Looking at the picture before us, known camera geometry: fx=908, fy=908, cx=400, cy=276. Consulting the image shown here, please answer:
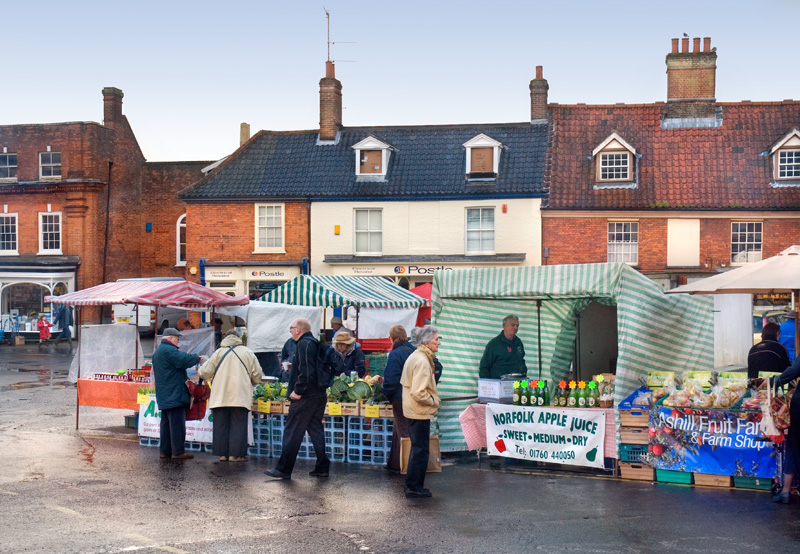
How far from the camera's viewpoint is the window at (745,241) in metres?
31.3

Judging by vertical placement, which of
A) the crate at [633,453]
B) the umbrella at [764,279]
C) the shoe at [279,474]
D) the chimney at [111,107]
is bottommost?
the shoe at [279,474]

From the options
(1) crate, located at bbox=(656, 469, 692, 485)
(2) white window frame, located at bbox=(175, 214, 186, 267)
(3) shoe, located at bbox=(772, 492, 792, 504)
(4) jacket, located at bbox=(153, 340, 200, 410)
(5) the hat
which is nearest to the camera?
(3) shoe, located at bbox=(772, 492, 792, 504)

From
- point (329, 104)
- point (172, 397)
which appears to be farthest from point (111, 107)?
point (172, 397)

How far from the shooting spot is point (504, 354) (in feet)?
40.6

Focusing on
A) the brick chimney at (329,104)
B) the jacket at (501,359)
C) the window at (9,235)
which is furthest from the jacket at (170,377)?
the window at (9,235)

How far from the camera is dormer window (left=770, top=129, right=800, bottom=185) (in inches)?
1246

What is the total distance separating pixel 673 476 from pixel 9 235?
37397 mm

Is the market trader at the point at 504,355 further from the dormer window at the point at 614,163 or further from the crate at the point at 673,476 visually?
the dormer window at the point at 614,163

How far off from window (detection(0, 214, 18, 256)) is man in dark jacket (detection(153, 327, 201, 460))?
3208 cm

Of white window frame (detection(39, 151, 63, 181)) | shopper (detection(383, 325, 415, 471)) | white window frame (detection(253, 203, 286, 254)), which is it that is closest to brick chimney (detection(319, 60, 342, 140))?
white window frame (detection(253, 203, 286, 254))

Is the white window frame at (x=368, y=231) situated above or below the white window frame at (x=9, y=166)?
below

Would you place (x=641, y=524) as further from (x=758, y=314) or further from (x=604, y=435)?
(x=758, y=314)

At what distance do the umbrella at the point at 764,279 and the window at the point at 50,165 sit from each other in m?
35.7

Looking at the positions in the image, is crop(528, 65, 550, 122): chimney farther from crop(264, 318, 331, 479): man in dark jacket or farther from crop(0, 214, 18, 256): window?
crop(264, 318, 331, 479): man in dark jacket
